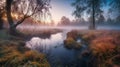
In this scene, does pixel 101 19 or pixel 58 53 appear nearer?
pixel 58 53

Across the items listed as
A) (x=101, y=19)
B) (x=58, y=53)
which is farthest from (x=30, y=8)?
(x=101, y=19)

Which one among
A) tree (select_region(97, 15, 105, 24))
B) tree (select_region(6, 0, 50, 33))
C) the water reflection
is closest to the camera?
the water reflection

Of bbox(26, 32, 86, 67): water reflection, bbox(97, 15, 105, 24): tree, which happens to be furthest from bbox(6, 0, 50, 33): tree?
bbox(97, 15, 105, 24): tree

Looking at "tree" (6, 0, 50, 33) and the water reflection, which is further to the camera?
"tree" (6, 0, 50, 33)

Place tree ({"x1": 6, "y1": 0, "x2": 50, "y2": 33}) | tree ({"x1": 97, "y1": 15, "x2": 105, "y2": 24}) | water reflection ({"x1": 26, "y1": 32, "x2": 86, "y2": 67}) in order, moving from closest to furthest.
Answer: water reflection ({"x1": 26, "y1": 32, "x2": 86, "y2": 67}) < tree ({"x1": 6, "y1": 0, "x2": 50, "y2": 33}) < tree ({"x1": 97, "y1": 15, "x2": 105, "y2": 24})

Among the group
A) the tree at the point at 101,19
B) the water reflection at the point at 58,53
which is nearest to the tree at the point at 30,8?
the water reflection at the point at 58,53

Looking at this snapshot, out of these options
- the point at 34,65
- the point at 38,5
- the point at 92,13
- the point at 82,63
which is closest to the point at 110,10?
the point at 92,13

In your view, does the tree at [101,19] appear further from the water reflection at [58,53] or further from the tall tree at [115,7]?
the water reflection at [58,53]

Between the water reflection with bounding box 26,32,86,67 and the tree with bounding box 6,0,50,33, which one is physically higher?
the tree with bounding box 6,0,50,33

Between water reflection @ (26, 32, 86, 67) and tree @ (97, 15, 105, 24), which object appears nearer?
water reflection @ (26, 32, 86, 67)

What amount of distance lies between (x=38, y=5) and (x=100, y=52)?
10.5m

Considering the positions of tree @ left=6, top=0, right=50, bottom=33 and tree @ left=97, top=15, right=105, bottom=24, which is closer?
tree @ left=6, top=0, right=50, bottom=33

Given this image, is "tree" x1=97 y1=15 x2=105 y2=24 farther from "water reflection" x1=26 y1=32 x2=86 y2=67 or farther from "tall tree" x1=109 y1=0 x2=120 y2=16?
"water reflection" x1=26 y1=32 x2=86 y2=67

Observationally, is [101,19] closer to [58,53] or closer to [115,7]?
[115,7]
